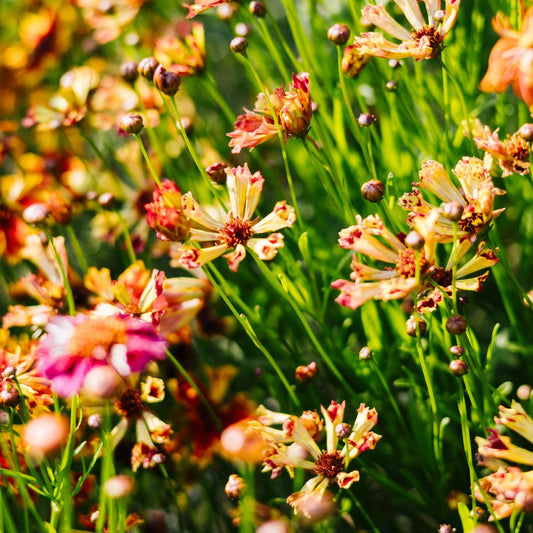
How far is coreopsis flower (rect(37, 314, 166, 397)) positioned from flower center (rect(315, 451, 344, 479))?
7.2 inches

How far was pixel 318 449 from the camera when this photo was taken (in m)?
0.63

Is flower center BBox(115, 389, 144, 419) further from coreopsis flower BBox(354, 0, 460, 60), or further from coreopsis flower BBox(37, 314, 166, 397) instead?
coreopsis flower BBox(354, 0, 460, 60)

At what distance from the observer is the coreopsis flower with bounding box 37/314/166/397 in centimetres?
57

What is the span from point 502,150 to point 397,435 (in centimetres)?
33

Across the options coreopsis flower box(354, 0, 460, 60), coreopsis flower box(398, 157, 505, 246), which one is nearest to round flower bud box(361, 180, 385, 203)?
coreopsis flower box(398, 157, 505, 246)

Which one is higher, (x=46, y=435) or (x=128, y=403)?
(x=46, y=435)

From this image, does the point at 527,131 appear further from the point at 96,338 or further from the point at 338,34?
the point at 96,338

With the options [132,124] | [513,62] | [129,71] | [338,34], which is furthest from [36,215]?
[513,62]

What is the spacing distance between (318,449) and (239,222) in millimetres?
235

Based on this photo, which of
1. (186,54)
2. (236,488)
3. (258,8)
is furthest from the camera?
(186,54)

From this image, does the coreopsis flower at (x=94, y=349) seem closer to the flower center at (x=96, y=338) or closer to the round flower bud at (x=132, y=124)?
the flower center at (x=96, y=338)

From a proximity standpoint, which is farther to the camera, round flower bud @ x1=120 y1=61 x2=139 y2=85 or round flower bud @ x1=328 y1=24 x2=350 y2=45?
round flower bud @ x1=120 y1=61 x2=139 y2=85

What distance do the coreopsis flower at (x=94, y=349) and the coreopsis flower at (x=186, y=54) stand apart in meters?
0.36

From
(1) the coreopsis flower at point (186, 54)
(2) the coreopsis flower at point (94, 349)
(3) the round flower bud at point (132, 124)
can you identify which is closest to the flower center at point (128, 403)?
(2) the coreopsis flower at point (94, 349)
